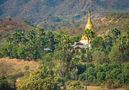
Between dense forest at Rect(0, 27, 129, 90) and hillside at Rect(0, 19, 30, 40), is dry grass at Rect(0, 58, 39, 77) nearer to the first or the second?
dense forest at Rect(0, 27, 129, 90)

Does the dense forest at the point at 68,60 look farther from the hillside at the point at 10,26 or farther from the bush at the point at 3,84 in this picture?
the hillside at the point at 10,26

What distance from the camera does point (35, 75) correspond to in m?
73.2

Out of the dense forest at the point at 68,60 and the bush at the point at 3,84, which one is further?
the dense forest at the point at 68,60

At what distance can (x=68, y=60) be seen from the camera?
91.8 metres

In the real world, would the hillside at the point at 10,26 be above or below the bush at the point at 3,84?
above

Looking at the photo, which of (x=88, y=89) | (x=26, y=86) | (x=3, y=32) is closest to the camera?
(x=26, y=86)

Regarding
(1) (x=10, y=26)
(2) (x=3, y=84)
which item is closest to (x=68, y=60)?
(2) (x=3, y=84)

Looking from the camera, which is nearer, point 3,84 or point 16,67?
point 3,84

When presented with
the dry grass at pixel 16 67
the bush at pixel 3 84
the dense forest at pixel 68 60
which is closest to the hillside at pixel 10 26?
the dense forest at pixel 68 60

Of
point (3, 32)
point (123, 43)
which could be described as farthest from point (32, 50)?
point (3, 32)

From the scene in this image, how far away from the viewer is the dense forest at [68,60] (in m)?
74.4

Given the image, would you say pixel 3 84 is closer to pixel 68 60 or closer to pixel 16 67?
pixel 68 60

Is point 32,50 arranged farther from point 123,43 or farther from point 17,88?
point 17,88

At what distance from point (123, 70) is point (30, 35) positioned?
93.6ft
